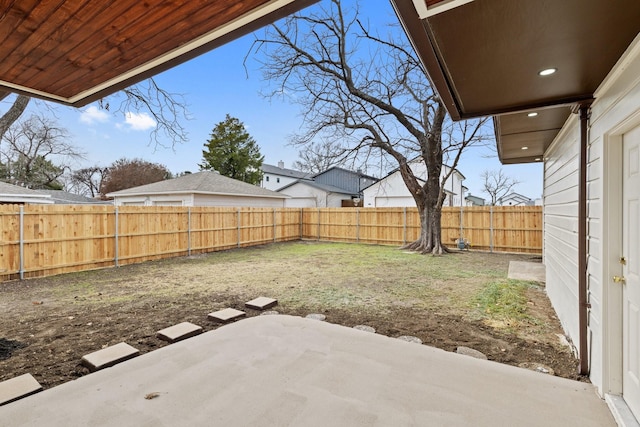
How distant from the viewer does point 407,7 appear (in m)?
1.37

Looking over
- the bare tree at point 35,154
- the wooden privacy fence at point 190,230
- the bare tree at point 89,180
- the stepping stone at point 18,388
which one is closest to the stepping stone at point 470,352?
the stepping stone at point 18,388

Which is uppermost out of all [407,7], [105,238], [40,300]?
[407,7]

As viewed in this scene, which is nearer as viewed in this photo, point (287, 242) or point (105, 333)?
point (105, 333)

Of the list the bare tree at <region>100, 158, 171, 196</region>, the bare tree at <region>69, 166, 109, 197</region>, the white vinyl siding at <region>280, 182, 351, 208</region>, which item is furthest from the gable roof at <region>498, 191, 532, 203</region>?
the bare tree at <region>69, 166, 109, 197</region>

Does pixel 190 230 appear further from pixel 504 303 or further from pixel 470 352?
pixel 470 352

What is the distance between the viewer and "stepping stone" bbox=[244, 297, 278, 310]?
4.27 meters

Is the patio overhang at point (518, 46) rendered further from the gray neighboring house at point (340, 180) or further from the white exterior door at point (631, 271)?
the gray neighboring house at point (340, 180)

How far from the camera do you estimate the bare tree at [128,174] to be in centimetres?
2623

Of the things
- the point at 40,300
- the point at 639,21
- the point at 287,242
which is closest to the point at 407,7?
the point at 639,21

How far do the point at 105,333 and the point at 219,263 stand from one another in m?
4.78

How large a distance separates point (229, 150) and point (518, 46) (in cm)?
2452

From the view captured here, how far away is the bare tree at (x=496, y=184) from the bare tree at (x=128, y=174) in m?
27.8

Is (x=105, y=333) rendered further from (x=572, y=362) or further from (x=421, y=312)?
(x=572, y=362)

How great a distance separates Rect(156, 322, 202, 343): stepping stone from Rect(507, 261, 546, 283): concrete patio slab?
239 inches
